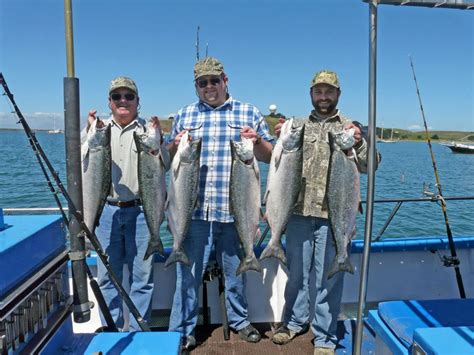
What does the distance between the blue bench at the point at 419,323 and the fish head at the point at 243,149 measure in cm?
158

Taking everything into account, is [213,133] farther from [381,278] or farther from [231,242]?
[381,278]

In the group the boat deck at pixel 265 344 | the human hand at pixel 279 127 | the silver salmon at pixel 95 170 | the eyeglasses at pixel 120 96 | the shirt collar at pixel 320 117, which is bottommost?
the boat deck at pixel 265 344

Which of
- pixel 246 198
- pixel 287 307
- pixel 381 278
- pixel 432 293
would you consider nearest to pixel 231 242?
pixel 246 198

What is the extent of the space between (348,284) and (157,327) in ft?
6.84

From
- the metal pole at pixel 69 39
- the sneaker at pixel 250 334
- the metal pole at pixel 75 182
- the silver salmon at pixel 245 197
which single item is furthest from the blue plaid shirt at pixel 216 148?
the metal pole at pixel 69 39

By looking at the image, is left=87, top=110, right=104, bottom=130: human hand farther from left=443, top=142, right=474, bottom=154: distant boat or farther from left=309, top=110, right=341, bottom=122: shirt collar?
left=443, top=142, right=474, bottom=154: distant boat

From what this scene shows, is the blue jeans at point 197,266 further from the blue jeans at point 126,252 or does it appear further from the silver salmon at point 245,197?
the blue jeans at point 126,252

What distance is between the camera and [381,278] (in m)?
4.55

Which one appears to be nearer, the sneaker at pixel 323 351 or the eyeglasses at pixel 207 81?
the sneaker at pixel 323 351

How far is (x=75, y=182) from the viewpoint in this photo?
2.25 m

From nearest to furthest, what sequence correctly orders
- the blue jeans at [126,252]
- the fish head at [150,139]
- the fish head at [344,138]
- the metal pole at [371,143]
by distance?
the metal pole at [371,143] → the fish head at [344,138] → the fish head at [150,139] → the blue jeans at [126,252]

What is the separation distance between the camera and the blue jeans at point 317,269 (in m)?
3.61

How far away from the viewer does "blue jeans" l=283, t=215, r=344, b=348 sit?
361 cm

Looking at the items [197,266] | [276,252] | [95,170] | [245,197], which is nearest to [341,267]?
[276,252]
